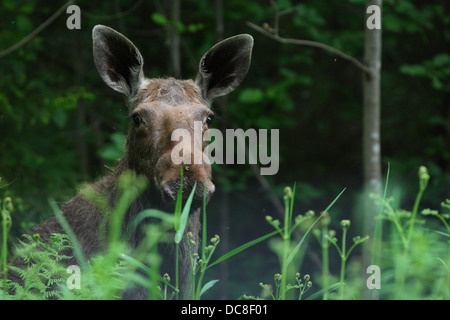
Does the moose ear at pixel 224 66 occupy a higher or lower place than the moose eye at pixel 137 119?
higher

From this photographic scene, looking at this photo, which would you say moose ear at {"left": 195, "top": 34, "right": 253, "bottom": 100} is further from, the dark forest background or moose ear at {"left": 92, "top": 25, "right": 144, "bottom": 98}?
the dark forest background

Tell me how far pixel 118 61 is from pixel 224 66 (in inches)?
36.7

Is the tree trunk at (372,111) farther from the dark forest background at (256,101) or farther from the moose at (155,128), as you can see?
the moose at (155,128)

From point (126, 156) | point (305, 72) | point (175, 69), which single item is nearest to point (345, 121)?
point (305, 72)

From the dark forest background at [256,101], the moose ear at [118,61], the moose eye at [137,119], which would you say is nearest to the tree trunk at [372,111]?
the dark forest background at [256,101]

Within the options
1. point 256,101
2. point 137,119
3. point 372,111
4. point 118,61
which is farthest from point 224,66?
point 256,101

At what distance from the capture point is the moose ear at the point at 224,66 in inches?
204

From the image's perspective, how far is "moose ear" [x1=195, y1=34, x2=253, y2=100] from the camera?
17.0 ft

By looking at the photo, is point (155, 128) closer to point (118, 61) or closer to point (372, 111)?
point (118, 61)

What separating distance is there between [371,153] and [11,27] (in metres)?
5.41

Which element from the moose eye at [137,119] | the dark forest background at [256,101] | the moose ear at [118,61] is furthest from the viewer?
the dark forest background at [256,101]

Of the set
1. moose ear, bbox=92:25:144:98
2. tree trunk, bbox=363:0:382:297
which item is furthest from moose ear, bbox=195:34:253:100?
tree trunk, bbox=363:0:382:297

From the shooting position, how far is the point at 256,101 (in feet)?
29.3
